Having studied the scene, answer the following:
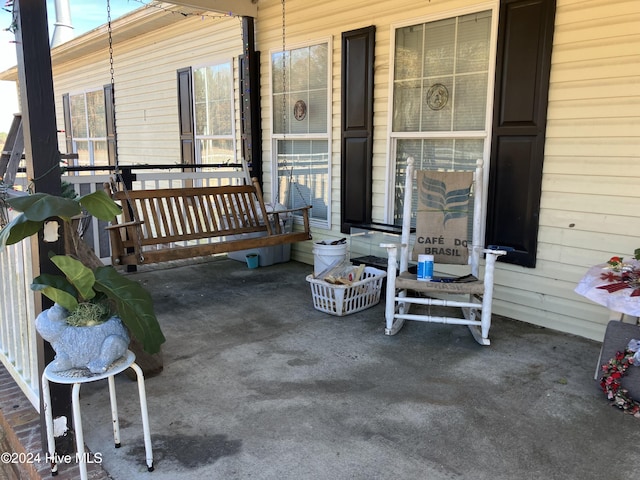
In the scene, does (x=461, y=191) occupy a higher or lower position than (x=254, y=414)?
higher

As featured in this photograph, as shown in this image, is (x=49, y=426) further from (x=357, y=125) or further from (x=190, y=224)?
(x=357, y=125)

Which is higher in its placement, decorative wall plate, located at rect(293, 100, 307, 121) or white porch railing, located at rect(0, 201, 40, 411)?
decorative wall plate, located at rect(293, 100, 307, 121)

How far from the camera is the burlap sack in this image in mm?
3518

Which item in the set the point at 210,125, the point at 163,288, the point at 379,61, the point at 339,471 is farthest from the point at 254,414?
the point at 210,125

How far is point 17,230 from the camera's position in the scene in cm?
171

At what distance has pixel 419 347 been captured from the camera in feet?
10.2

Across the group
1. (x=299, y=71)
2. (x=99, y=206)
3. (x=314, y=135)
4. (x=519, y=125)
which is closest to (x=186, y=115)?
(x=299, y=71)

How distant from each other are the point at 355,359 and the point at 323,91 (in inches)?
114

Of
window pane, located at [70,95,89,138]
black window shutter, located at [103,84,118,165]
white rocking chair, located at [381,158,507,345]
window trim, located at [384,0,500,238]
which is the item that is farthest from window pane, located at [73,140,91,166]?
white rocking chair, located at [381,158,507,345]

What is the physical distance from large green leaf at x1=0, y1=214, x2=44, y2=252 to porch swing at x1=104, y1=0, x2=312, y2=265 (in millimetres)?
1750

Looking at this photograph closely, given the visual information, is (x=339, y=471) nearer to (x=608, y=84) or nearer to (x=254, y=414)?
(x=254, y=414)

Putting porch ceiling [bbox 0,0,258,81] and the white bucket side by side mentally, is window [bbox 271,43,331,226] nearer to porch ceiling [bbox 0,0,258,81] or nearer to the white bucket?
porch ceiling [bbox 0,0,258,81]

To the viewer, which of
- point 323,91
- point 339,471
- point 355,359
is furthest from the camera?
point 323,91

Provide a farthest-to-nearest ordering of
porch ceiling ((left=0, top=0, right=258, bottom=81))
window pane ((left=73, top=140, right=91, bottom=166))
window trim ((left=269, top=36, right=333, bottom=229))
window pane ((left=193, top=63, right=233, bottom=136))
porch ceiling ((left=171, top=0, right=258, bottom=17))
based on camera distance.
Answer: window pane ((left=73, top=140, right=91, bottom=166)), window pane ((left=193, top=63, right=233, bottom=136)), porch ceiling ((left=0, top=0, right=258, bottom=81)), porch ceiling ((left=171, top=0, right=258, bottom=17)), window trim ((left=269, top=36, right=333, bottom=229))
